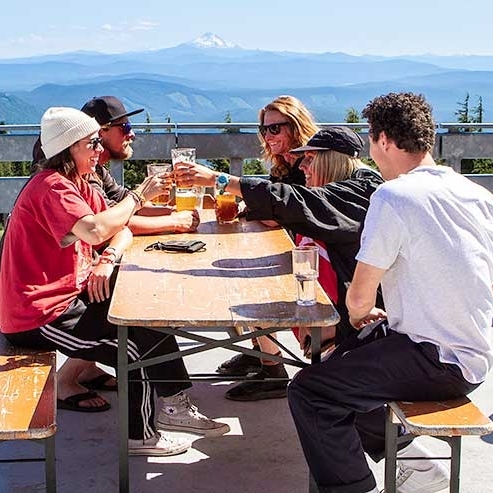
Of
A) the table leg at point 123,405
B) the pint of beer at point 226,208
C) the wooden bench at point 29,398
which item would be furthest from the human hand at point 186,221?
the table leg at point 123,405

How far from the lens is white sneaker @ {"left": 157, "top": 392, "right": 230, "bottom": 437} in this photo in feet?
12.0

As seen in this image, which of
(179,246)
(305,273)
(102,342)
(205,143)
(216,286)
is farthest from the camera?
(205,143)

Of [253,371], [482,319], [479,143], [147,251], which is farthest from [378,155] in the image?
[479,143]

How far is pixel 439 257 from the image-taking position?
99.8 inches

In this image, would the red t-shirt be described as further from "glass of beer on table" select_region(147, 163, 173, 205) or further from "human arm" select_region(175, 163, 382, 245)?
"glass of beer on table" select_region(147, 163, 173, 205)

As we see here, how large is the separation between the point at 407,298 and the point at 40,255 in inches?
52.8

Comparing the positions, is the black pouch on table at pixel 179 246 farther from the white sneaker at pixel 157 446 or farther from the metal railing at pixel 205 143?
the metal railing at pixel 205 143

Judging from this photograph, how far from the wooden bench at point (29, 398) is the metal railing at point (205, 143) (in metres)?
3.45

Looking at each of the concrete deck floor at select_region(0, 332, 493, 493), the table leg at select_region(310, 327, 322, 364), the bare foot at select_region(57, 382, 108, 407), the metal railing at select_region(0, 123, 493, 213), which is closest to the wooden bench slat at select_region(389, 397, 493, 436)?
the table leg at select_region(310, 327, 322, 364)

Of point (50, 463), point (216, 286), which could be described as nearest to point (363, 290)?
point (216, 286)

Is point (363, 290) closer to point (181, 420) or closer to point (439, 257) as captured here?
point (439, 257)

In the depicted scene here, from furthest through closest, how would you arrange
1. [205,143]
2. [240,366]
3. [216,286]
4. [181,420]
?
[205,143]
[240,366]
[181,420]
[216,286]

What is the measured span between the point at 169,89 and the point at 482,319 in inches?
797

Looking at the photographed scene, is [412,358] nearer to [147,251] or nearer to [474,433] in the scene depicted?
[474,433]
